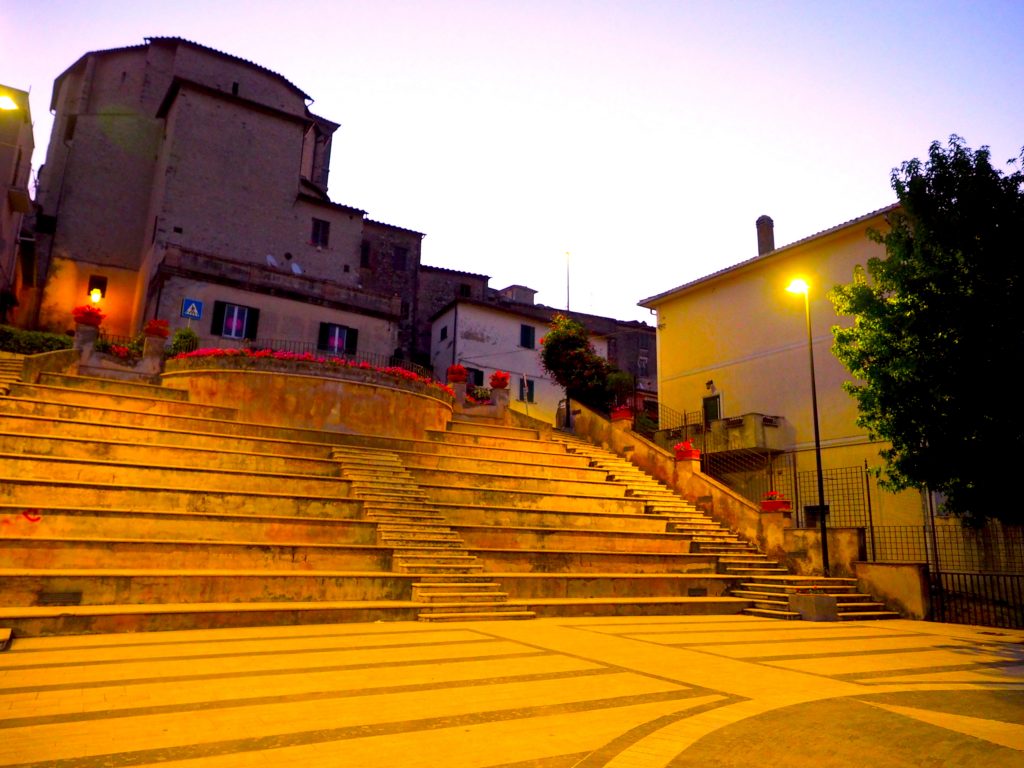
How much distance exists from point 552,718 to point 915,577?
1255 centimetres

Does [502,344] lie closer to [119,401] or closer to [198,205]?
[198,205]

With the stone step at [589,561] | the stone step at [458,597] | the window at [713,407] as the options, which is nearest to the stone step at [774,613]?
the stone step at [589,561]

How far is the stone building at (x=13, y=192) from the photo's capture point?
28053 mm

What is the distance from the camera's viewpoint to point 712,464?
1038 inches

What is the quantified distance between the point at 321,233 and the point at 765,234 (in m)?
23.5

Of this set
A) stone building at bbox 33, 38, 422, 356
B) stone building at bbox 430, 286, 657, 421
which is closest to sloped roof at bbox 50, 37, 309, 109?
stone building at bbox 33, 38, 422, 356

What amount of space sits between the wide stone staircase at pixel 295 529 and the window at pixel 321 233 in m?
19.4

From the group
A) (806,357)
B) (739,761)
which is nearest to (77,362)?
(739,761)

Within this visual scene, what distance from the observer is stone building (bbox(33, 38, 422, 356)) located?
30656 mm

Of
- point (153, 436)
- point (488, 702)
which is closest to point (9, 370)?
point (153, 436)

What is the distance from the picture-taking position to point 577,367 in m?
31.8

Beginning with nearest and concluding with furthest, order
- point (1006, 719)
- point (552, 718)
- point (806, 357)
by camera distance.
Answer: point (552, 718)
point (1006, 719)
point (806, 357)

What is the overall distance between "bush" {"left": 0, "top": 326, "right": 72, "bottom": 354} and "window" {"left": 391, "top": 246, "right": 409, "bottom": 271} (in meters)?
22.0

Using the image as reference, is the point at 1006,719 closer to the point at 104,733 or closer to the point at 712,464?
the point at 104,733
